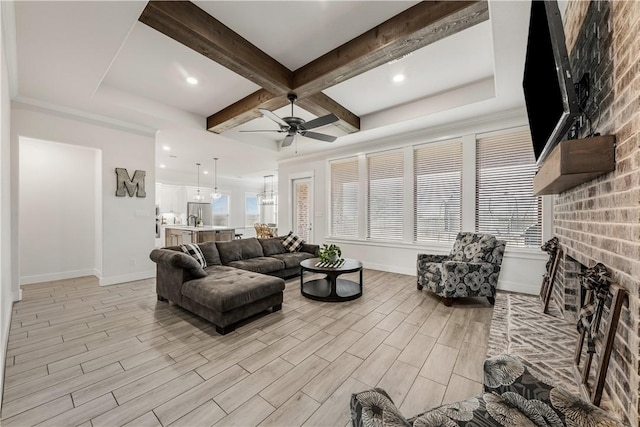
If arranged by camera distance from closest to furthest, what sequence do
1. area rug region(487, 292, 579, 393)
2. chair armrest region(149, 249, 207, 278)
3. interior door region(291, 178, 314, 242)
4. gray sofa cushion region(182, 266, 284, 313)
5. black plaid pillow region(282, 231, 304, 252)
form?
area rug region(487, 292, 579, 393) → gray sofa cushion region(182, 266, 284, 313) → chair armrest region(149, 249, 207, 278) → black plaid pillow region(282, 231, 304, 252) → interior door region(291, 178, 314, 242)

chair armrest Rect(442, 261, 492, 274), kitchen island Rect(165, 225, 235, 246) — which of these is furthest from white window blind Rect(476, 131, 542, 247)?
kitchen island Rect(165, 225, 235, 246)

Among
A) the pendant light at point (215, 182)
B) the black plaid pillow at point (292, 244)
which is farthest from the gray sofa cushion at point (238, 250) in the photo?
the pendant light at point (215, 182)

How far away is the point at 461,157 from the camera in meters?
4.46

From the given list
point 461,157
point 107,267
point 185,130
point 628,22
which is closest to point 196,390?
point 628,22

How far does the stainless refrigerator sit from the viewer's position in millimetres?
9656

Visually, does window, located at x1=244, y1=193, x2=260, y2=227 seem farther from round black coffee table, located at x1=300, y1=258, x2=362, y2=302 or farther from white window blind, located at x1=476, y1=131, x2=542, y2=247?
white window blind, located at x1=476, y1=131, x2=542, y2=247

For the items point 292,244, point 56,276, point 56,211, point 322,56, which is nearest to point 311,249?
point 292,244

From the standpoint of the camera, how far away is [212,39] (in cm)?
238

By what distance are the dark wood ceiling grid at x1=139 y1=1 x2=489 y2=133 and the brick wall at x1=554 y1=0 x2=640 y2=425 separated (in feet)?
2.91

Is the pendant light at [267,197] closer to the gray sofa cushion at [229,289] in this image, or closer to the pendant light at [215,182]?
the pendant light at [215,182]

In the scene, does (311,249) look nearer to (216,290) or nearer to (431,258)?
(431,258)

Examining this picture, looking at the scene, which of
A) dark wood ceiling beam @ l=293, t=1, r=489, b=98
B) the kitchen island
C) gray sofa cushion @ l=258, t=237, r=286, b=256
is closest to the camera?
dark wood ceiling beam @ l=293, t=1, r=489, b=98

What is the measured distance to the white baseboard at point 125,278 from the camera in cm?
429

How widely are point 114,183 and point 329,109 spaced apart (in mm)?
3882
